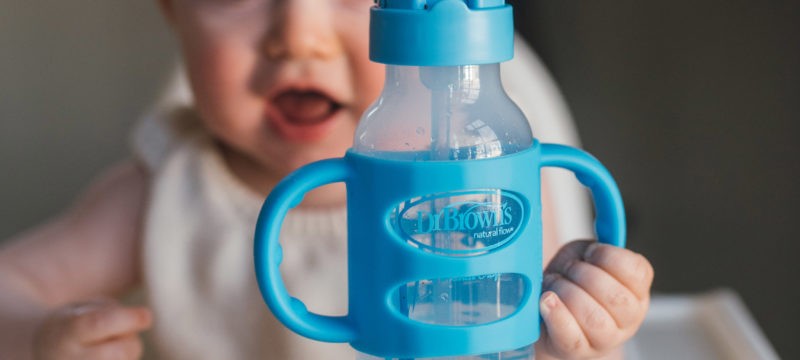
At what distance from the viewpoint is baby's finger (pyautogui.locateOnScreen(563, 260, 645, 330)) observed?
0.48 metres

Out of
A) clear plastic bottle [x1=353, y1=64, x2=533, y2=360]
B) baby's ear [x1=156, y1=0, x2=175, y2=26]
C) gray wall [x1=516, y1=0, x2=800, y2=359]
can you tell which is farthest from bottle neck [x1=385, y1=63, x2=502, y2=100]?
gray wall [x1=516, y1=0, x2=800, y2=359]

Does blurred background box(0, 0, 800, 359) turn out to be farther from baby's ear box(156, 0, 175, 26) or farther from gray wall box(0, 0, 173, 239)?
baby's ear box(156, 0, 175, 26)

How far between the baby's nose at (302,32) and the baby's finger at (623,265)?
0.25m

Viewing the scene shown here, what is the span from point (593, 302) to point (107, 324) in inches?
11.7

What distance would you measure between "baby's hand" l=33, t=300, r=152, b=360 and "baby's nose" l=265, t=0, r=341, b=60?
19 cm

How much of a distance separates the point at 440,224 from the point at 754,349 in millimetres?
464

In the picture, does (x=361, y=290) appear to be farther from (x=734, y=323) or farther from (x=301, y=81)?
(x=734, y=323)

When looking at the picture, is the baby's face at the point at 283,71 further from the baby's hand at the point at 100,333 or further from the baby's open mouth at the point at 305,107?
the baby's hand at the point at 100,333

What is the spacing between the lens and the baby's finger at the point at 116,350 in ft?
2.00

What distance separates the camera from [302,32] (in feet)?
2.12

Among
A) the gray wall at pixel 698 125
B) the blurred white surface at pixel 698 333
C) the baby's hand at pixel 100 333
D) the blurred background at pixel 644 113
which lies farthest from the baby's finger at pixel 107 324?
the gray wall at pixel 698 125

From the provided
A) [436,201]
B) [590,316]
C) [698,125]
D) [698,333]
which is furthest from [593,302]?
[698,125]

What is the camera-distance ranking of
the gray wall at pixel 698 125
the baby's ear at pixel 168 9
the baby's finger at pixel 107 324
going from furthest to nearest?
1. the gray wall at pixel 698 125
2. the baby's ear at pixel 168 9
3. the baby's finger at pixel 107 324

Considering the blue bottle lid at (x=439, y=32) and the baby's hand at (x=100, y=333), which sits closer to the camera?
the blue bottle lid at (x=439, y=32)
